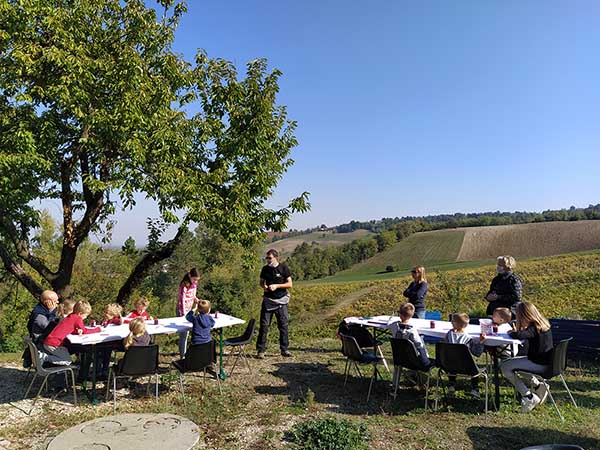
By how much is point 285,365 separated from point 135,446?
10.8 feet

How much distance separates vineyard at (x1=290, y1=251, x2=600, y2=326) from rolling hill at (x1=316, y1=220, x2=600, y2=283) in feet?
33.0

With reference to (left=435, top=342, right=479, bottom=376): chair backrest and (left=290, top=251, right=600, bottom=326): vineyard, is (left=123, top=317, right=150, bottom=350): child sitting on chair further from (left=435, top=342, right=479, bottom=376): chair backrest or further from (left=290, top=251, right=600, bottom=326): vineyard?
(left=290, top=251, right=600, bottom=326): vineyard

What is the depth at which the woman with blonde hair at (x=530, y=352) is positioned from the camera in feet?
15.5

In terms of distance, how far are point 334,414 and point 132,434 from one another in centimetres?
213

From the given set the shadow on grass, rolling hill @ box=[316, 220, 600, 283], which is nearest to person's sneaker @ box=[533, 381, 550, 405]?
the shadow on grass

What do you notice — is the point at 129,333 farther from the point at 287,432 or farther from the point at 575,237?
the point at 575,237

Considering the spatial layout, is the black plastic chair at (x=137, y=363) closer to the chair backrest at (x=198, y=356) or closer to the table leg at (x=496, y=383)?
the chair backrest at (x=198, y=356)

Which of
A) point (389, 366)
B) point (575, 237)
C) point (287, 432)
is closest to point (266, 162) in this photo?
point (389, 366)

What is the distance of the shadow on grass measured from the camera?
12.9 feet

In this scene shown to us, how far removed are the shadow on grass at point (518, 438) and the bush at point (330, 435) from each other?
1.07m

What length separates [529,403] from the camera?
4742 millimetres

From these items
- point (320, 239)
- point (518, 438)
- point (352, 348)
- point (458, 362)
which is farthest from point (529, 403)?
point (320, 239)

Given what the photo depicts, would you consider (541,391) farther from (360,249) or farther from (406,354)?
(360,249)

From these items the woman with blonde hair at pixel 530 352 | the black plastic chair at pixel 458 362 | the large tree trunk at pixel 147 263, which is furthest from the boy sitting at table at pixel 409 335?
the large tree trunk at pixel 147 263
